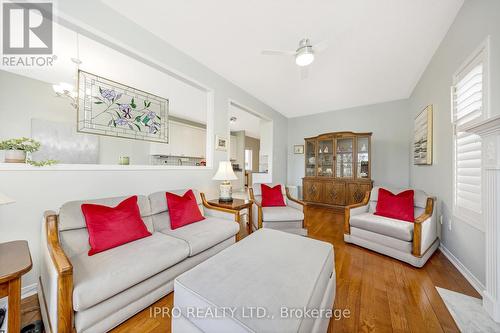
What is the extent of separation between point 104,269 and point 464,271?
121 inches

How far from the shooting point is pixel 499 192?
3.77ft

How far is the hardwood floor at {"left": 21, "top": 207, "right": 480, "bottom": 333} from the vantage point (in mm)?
1229

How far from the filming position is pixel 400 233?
2025 millimetres

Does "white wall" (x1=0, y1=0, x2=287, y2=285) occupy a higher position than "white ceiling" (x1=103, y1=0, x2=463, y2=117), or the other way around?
"white ceiling" (x1=103, y1=0, x2=463, y2=117)

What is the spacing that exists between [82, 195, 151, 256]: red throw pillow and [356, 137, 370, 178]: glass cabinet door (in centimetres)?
422

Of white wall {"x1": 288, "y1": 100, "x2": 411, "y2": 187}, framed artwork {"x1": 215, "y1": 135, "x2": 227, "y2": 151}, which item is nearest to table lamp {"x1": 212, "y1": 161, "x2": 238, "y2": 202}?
framed artwork {"x1": 215, "y1": 135, "x2": 227, "y2": 151}

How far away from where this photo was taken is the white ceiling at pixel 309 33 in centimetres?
179

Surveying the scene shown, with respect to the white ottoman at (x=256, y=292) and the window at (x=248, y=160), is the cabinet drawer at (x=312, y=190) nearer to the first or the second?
the white ottoman at (x=256, y=292)

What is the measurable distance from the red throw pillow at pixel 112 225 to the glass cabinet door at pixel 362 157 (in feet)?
13.8

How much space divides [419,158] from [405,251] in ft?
5.93

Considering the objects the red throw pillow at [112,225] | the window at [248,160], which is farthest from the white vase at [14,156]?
the window at [248,160]

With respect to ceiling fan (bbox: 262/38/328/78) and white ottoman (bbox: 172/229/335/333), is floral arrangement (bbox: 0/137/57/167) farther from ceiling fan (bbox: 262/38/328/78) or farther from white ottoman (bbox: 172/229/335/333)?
ceiling fan (bbox: 262/38/328/78)

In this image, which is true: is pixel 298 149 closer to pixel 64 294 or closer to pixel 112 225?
pixel 112 225

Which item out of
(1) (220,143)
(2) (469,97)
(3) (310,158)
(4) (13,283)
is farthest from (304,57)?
(3) (310,158)
